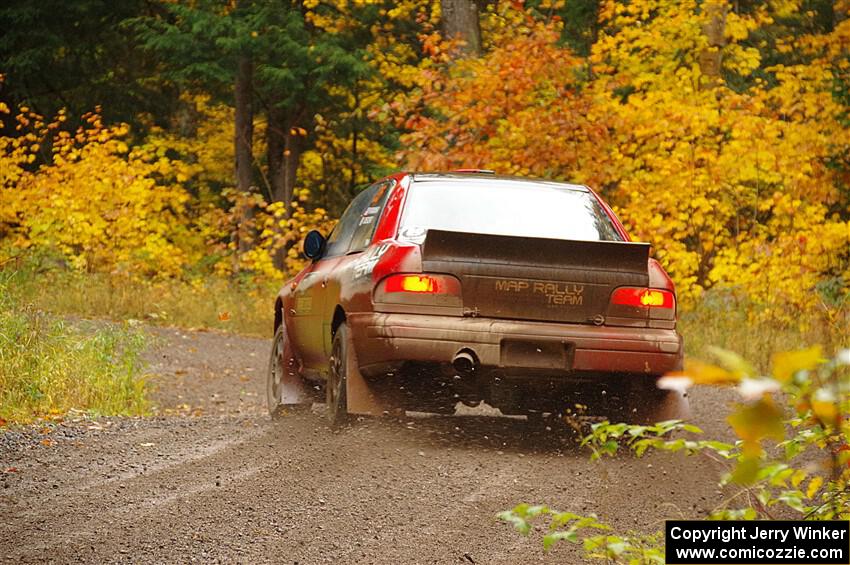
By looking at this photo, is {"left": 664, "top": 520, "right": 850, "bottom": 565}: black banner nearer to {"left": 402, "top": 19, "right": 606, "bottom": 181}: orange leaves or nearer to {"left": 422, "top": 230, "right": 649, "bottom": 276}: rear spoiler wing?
{"left": 422, "top": 230, "right": 649, "bottom": 276}: rear spoiler wing

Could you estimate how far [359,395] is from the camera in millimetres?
7848

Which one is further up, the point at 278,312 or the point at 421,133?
the point at 421,133

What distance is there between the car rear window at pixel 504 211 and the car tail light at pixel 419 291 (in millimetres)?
482

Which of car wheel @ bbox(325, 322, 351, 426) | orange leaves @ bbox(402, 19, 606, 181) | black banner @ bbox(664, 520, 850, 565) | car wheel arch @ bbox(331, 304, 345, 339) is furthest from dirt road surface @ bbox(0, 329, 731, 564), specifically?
orange leaves @ bbox(402, 19, 606, 181)

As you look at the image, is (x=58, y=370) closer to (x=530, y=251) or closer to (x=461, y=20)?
(x=530, y=251)

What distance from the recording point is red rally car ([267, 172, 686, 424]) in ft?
24.9

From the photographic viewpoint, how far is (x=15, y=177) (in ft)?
87.1

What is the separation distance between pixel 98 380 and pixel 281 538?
18.4ft

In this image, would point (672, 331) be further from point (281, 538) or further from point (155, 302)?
point (155, 302)

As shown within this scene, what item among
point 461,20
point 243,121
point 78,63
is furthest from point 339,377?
point 78,63

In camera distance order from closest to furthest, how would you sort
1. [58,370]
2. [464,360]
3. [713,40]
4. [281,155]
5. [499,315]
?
[464,360] → [499,315] → [58,370] → [713,40] → [281,155]

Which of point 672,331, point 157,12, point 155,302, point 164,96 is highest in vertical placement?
point 157,12

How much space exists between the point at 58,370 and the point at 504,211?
409 cm

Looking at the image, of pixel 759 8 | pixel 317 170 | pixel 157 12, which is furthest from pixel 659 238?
pixel 157 12
